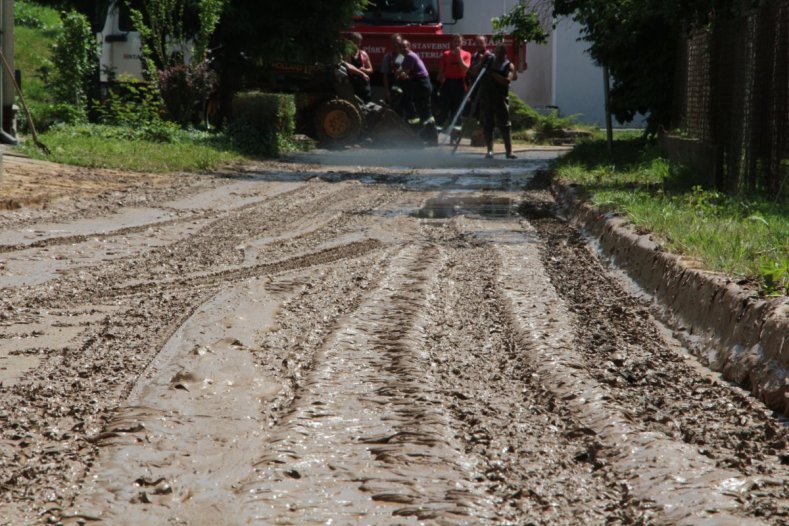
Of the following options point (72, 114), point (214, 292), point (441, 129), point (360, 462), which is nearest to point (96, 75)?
point (72, 114)

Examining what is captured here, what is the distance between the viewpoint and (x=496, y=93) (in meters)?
18.0

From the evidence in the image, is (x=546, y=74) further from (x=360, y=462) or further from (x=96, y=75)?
(x=360, y=462)

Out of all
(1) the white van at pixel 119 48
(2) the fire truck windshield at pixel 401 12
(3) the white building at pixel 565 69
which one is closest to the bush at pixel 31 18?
(3) the white building at pixel 565 69

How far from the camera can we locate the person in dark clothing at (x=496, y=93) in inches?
696

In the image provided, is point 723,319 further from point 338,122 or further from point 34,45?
point 34,45

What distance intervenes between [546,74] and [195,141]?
13.8 metres

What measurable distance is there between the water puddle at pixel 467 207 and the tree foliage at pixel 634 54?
12.3 ft

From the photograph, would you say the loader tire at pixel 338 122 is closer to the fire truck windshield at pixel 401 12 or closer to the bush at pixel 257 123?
the bush at pixel 257 123

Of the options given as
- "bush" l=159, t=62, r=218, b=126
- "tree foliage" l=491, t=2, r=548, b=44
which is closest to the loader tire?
"bush" l=159, t=62, r=218, b=126

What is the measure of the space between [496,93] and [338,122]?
3.54 m

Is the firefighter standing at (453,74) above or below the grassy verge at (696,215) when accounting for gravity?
above

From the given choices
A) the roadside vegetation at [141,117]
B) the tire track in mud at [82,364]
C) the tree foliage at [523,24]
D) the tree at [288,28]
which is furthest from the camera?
the tree at [288,28]

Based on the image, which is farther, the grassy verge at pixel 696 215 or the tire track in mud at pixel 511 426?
the grassy verge at pixel 696 215

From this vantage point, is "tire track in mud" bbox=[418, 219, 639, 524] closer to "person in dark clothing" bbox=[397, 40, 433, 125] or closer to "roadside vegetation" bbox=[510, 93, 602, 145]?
"person in dark clothing" bbox=[397, 40, 433, 125]
